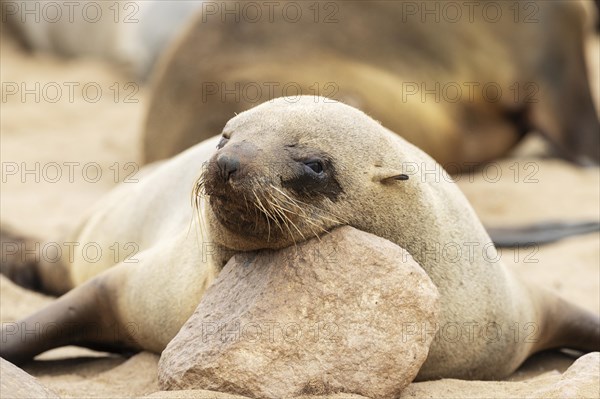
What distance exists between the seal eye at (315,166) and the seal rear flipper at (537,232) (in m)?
2.99

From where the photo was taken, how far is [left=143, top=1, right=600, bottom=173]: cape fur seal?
25.0 feet

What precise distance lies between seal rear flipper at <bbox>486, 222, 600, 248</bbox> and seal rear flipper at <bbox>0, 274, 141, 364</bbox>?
102 inches

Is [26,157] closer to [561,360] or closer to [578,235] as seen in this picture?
[578,235]

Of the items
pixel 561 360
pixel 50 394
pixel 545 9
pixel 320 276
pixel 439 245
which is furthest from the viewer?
pixel 545 9

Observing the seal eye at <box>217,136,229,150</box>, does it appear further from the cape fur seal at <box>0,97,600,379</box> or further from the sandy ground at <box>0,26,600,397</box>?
the sandy ground at <box>0,26,600,397</box>

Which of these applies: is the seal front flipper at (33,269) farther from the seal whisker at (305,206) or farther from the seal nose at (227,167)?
the seal nose at (227,167)

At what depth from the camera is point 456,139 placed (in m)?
8.03

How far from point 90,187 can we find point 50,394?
542cm

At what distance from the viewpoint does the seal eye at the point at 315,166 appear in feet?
11.4

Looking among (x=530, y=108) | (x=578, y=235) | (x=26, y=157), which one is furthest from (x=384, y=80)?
(x=26, y=157)

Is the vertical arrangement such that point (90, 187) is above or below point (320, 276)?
below

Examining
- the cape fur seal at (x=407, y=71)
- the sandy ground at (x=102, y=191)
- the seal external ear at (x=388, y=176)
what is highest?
the seal external ear at (x=388, y=176)

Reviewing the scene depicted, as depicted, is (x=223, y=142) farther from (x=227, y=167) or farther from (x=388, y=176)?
(x=388, y=176)

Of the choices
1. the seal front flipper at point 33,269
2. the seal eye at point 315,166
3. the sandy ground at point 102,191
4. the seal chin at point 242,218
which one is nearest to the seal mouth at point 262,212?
the seal chin at point 242,218
